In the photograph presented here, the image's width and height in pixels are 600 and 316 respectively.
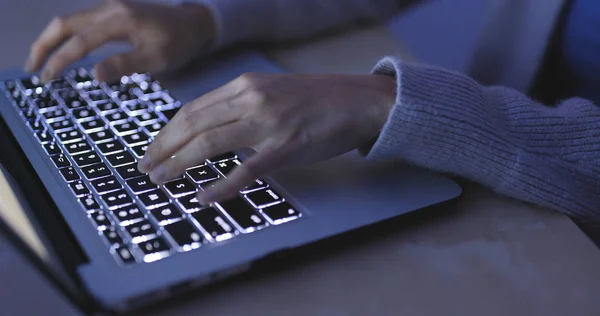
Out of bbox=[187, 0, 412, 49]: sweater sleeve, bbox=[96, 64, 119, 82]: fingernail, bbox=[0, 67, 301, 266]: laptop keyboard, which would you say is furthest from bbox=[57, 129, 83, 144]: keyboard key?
bbox=[187, 0, 412, 49]: sweater sleeve

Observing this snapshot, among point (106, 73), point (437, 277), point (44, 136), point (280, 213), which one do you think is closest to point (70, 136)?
point (44, 136)

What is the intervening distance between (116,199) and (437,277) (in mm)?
241

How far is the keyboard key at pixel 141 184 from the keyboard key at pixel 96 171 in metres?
0.03

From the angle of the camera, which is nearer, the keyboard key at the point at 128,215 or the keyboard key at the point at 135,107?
the keyboard key at the point at 128,215

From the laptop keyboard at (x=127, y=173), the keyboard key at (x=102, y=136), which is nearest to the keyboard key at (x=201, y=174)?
the laptop keyboard at (x=127, y=173)

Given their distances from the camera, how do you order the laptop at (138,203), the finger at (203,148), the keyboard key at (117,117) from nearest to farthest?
the laptop at (138,203) → the finger at (203,148) → the keyboard key at (117,117)

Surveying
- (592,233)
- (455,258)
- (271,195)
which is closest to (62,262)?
(271,195)

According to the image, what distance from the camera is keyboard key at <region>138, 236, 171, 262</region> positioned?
1.27ft

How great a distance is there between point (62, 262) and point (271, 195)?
0.16 meters

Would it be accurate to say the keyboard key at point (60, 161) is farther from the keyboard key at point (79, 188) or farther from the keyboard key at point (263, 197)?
the keyboard key at point (263, 197)

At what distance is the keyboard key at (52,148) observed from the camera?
51cm

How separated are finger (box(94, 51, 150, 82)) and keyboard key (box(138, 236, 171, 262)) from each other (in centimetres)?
30

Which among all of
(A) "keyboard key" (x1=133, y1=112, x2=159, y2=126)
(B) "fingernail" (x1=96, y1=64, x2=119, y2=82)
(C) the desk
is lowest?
(C) the desk

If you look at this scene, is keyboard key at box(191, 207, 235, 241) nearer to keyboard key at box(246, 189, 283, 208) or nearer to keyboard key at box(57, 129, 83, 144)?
keyboard key at box(246, 189, 283, 208)
